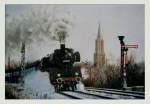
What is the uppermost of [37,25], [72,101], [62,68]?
[37,25]

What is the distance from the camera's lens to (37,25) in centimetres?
185

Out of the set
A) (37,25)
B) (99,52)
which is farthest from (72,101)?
(37,25)

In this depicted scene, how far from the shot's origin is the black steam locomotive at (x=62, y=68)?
6.04 feet

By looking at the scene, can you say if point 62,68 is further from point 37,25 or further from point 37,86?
point 37,25

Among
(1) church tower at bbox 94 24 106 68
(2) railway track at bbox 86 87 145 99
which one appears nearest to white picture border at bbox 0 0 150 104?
(2) railway track at bbox 86 87 145 99

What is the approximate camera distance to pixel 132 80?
1835 mm

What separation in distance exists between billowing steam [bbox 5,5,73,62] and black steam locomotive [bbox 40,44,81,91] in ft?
0.26

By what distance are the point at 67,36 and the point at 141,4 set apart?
45cm

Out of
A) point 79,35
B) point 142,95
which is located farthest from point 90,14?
point 142,95

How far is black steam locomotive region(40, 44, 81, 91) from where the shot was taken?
6.04 ft

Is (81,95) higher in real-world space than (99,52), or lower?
lower

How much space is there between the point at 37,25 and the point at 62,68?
0.28 m

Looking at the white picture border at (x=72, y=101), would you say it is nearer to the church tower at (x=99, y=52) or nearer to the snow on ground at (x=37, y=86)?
the snow on ground at (x=37, y=86)

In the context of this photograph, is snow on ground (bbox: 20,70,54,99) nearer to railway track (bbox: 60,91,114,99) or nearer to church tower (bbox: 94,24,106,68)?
railway track (bbox: 60,91,114,99)
